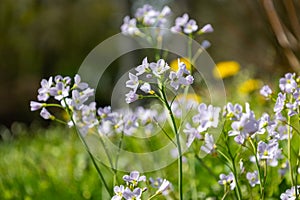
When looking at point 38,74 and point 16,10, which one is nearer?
point 16,10

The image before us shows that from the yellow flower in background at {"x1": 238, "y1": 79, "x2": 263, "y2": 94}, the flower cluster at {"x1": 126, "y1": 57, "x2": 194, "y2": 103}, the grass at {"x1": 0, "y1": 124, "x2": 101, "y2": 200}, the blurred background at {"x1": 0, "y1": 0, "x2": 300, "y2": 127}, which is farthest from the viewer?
the blurred background at {"x1": 0, "y1": 0, "x2": 300, "y2": 127}

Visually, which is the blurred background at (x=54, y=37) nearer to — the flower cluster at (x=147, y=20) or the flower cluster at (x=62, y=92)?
the flower cluster at (x=147, y=20)

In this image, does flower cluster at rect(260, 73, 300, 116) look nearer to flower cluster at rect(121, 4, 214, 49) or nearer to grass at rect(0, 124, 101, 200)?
flower cluster at rect(121, 4, 214, 49)

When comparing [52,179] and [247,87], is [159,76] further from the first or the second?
[247,87]

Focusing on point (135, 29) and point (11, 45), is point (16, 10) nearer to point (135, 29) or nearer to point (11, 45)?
point (11, 45)

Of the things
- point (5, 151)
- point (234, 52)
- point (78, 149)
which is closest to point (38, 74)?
point (234, 52)

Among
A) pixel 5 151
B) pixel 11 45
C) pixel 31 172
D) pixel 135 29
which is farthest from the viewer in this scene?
pixel 11 45

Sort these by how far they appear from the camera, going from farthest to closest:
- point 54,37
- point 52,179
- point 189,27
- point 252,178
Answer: point 54,37
point 52,179
point 189,27
point 252,178

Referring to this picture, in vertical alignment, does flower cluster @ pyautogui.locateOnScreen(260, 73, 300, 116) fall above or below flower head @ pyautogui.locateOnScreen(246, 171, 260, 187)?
above

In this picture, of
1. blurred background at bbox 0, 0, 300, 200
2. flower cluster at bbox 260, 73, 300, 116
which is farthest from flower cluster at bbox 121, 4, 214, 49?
blurred background at bbox 0, 0, 300, 200

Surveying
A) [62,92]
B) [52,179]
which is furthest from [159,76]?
[52,179]

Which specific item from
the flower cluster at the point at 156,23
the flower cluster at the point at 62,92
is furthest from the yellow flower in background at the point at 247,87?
the flower cluster at the point at 62,92
